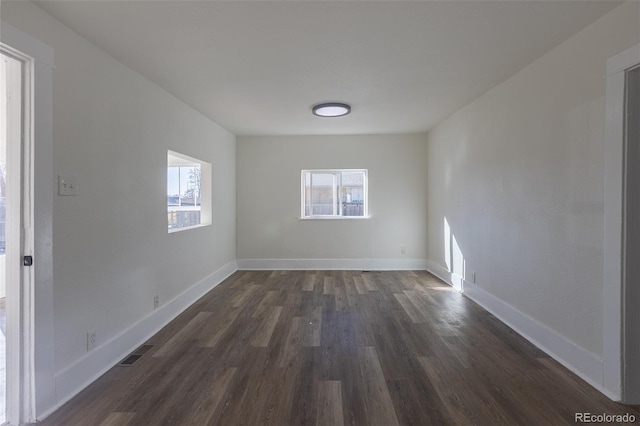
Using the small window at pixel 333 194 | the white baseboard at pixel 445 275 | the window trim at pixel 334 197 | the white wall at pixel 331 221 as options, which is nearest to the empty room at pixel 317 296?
the white baseboard at pixel 445 275

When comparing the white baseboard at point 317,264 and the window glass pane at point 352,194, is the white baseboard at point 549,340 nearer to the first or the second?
the white baseboard at point 317,264

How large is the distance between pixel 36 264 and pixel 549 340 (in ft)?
11.6

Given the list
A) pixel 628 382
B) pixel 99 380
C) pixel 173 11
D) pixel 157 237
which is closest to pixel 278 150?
pixel 157 237

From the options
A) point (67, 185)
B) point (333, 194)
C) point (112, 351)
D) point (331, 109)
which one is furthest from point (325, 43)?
point (333, 194)

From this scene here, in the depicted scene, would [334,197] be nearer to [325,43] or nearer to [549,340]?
[325,43]

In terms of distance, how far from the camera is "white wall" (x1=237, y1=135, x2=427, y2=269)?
5617 mm

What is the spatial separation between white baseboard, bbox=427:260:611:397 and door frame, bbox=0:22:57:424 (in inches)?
133

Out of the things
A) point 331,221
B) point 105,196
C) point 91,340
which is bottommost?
point 91,340

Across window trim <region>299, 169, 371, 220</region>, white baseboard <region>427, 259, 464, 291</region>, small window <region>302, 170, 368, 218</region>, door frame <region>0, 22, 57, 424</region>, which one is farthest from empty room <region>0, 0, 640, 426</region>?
small window <region>302, 170, 368, 218</region>

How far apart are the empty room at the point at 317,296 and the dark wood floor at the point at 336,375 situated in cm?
2

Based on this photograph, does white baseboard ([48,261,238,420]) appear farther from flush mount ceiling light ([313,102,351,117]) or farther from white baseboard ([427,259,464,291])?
white baseboard ([427,259,464,291])

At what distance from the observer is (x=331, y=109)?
378 cm

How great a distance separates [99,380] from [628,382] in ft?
11.1

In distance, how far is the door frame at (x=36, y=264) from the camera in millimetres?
1756
